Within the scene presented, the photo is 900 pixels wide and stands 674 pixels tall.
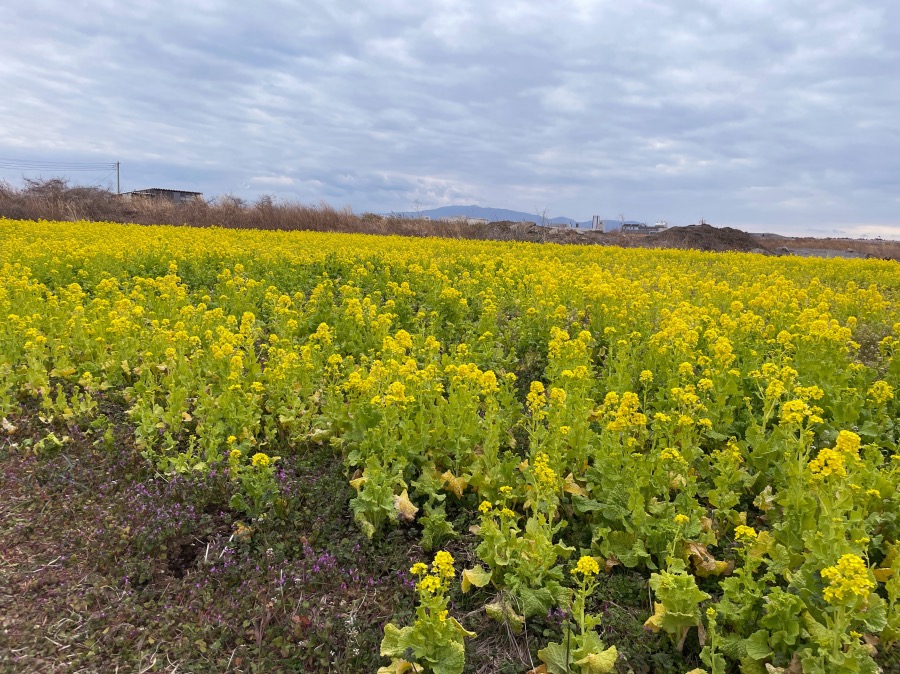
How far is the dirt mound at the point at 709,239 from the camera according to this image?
132 feet

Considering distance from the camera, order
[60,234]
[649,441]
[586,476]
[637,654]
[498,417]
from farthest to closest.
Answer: [60,234] < [649,441] < [498,417] < [586,476] < [637,654]

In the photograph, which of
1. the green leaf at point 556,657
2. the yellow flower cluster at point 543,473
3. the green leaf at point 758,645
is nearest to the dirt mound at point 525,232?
the yellow flower cluster at point 543,473

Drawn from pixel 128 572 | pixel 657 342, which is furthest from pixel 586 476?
pixel 128 572

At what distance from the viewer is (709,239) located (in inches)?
1628

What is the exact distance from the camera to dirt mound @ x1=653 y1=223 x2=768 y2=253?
40281 mm

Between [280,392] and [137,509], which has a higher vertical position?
[280,392]

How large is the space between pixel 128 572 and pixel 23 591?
27.5 inches

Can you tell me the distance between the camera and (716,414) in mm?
5336

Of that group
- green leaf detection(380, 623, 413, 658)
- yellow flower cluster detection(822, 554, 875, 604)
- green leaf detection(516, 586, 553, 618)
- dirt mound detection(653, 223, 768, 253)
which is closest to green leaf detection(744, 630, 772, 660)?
yellow flower cluster detection(822, 554, 875, 604)

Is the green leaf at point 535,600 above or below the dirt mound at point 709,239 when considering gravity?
below

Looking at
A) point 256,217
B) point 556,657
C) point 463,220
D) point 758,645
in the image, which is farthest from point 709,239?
point 556,657

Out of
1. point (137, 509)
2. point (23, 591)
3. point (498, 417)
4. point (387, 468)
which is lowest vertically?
point (23, 591)

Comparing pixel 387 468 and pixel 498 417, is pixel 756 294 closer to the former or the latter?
pixel 498 417

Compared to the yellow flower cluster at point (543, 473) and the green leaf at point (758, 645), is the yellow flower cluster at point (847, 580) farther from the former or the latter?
the yellow flower cluster at point (543, 473)
